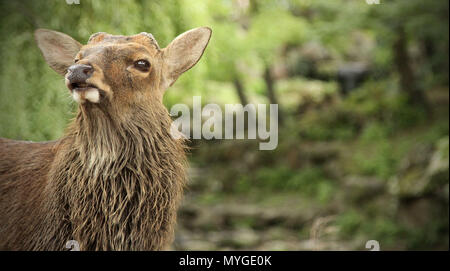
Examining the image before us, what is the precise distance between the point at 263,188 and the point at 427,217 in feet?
17.4

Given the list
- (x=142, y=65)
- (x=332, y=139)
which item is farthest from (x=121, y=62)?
(x=332, y=139)

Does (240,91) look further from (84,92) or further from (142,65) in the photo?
(84,92)

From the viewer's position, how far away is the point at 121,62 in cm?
158

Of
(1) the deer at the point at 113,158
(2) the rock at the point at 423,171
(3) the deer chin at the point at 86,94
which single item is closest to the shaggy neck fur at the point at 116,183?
(1) the deer at the point at 113,158

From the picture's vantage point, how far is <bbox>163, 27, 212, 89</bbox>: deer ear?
1.61 meters

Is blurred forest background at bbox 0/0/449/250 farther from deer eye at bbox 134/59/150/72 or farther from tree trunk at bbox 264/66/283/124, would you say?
deer eye at bbox 134/59/150/72

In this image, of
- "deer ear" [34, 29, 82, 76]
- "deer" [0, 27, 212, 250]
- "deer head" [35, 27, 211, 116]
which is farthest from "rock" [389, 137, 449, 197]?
"deer ear" [34, 29, 82, 76]

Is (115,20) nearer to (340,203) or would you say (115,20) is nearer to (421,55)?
(340,203)

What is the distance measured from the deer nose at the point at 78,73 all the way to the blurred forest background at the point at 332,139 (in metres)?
3.06

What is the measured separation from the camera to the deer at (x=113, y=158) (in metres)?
1.60

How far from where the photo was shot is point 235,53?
9.03 m

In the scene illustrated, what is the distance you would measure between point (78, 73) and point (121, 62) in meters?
0.17
